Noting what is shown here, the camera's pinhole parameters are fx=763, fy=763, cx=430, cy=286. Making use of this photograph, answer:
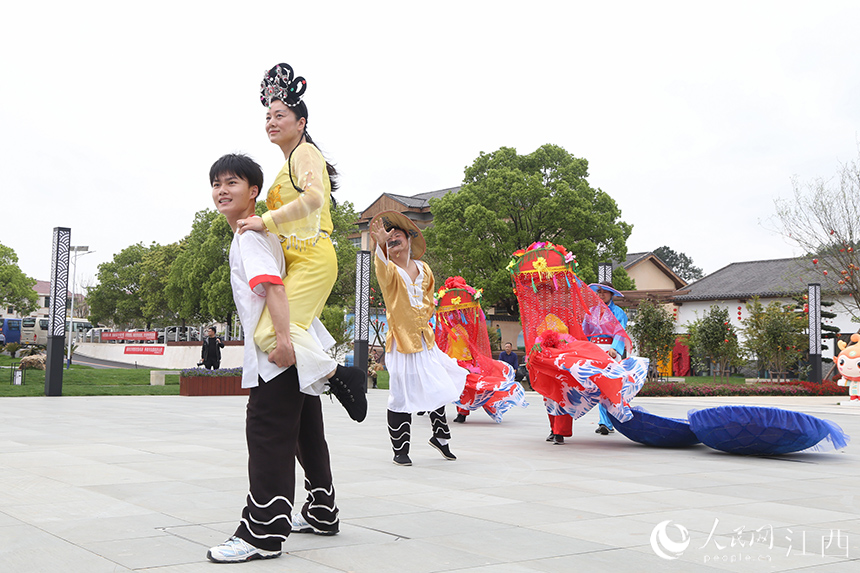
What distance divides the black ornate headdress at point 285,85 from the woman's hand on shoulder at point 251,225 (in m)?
0.70

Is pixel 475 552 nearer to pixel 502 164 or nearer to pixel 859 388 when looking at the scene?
pixel 859 388

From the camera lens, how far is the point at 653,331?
21172 mm

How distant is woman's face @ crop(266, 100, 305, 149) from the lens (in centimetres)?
378

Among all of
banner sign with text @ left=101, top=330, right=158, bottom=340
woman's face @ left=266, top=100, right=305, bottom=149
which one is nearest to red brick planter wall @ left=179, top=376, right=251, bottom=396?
woman's face @ left=266, top=100, right=305, bottom=149

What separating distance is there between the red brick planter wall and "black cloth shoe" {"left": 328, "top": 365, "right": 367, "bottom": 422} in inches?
548

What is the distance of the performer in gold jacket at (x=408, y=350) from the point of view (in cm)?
633

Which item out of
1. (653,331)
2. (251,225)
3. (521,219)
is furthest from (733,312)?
(251,225)

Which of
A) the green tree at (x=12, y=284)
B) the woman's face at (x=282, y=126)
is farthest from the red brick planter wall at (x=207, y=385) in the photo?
the green tree at (x=12, y=284)

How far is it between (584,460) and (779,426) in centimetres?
181

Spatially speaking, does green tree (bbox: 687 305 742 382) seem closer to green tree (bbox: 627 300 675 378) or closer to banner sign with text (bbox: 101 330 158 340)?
green tree (bbox: 627 300 675 378)

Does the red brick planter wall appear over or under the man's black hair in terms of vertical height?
under

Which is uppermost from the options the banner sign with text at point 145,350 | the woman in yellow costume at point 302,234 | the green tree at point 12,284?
the green tree at point 12,284

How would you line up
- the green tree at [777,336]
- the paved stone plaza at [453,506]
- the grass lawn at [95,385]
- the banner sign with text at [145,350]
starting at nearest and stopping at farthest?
the paved stone plaza at [453,506]
the grass lawn at [95,385]
the green tree at [777,336]
the banner sign with text at [145,350]

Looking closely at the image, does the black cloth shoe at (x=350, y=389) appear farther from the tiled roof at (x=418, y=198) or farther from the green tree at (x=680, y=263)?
the green tree at (x=680, y=263)
